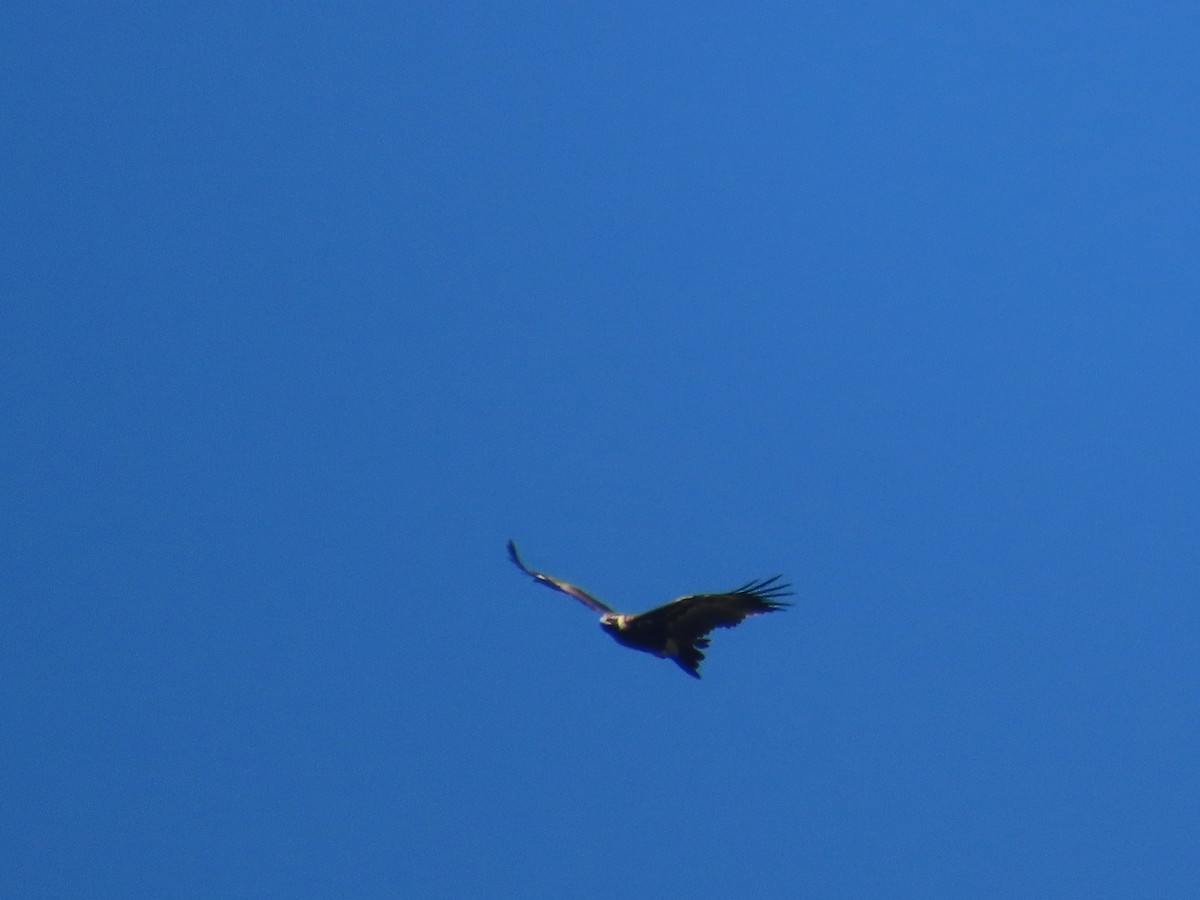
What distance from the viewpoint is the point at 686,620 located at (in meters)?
18.5

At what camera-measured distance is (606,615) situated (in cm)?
1888

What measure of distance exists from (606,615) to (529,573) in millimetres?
795

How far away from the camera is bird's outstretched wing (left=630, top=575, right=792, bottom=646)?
18266 millimetres

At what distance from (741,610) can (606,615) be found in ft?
3.95

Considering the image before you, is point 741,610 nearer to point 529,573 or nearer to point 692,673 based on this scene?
point 692,673

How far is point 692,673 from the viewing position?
18766 mm

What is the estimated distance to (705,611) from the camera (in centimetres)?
1842

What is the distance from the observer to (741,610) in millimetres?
18375

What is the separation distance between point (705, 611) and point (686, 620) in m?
0.18

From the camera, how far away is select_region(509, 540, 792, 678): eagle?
→ 1830 cm

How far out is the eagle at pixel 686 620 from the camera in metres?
18.3

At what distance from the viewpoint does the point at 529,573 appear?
19188 mm

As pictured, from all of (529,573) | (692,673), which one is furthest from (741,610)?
(529,573)
